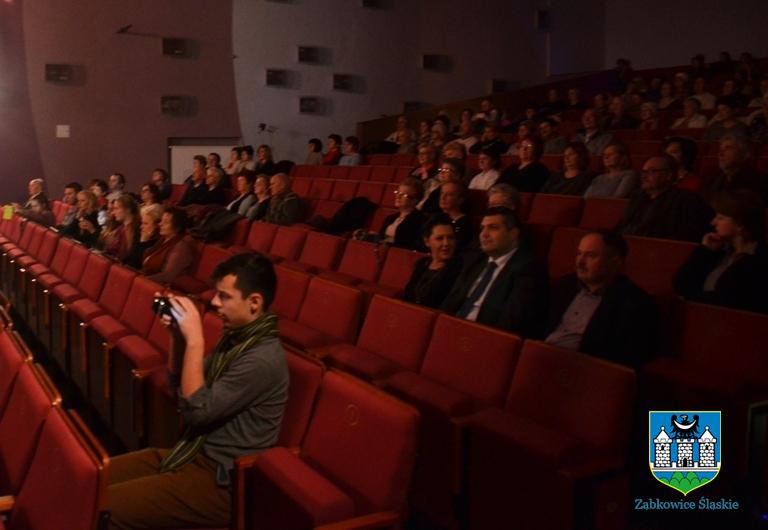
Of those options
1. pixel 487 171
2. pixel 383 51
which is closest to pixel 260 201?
pixel 487 171

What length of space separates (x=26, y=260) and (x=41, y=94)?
2.51 metres

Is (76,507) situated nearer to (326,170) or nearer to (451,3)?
(326,170)

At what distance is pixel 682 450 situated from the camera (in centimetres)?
108

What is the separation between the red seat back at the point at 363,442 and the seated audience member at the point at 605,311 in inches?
20.4

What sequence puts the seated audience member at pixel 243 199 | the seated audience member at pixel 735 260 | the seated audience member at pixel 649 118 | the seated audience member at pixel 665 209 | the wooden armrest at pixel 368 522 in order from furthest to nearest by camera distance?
the seated audience member at pixel 649 118 < the seated audience member at pixel 243 199 < the seated audience member at pixel 665 209 < the seated audience member at pixel 735 260 < the wooden armrest at pixel 368 522

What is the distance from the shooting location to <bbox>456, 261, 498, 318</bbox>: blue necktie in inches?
63.9

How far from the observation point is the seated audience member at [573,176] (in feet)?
8.06

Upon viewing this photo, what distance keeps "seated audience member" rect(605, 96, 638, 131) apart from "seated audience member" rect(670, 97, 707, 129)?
0.26 meters

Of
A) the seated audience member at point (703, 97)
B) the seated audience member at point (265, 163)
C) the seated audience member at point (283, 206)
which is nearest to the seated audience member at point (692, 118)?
the seated audience member at point (703, 97)

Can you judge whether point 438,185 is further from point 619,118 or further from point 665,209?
point 619,118

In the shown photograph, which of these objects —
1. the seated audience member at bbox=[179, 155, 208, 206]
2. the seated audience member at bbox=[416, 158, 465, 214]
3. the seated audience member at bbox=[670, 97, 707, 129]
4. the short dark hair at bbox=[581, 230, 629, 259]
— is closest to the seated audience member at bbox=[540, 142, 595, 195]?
the seated audience member at bbox=[416, 158, 465, 214]

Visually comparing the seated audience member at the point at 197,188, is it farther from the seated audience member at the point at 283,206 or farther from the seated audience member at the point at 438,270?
the seated audience member at the point at 438,270

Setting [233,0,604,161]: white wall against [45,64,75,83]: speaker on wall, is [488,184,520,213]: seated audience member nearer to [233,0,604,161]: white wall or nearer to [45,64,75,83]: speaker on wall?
[233,0,604,161]: white wall

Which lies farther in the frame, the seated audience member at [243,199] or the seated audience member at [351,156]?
the seated audience member at [351,156]
